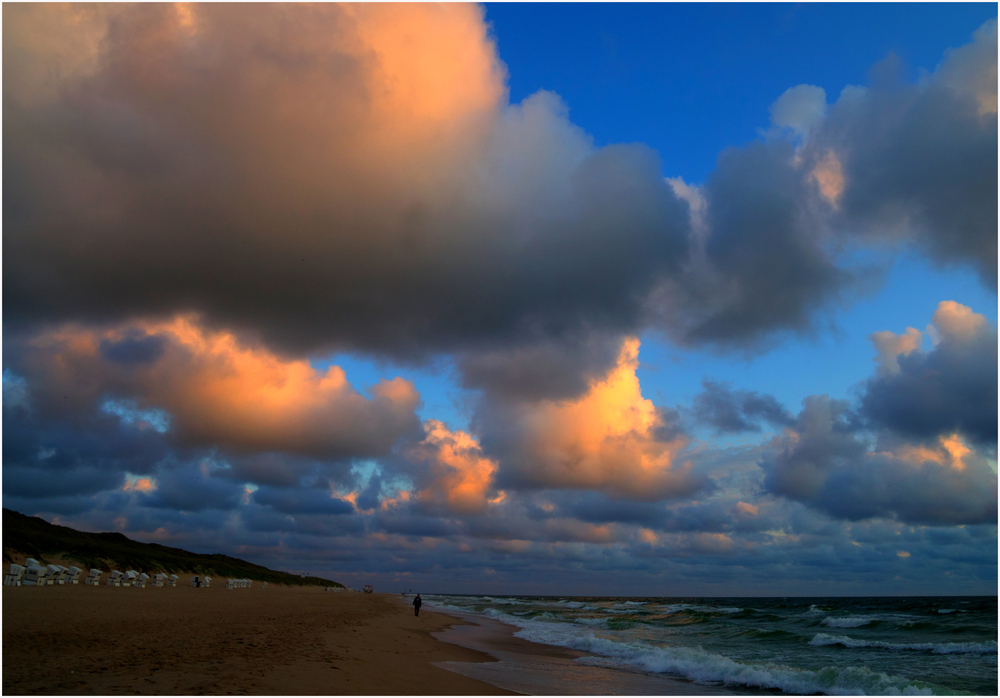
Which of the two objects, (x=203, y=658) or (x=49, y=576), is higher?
(x=203, y=658)

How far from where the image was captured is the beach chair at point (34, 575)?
1594 inches

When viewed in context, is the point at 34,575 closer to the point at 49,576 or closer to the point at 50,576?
the point at 49,576

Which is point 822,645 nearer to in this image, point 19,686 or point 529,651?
point 529,651

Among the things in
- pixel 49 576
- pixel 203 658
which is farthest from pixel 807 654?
pixel 49 576

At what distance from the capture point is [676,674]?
67.6ft

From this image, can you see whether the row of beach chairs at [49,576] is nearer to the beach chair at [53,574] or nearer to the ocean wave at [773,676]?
the beach chair at [53,574]

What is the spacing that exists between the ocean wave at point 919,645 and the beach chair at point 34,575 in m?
53.2

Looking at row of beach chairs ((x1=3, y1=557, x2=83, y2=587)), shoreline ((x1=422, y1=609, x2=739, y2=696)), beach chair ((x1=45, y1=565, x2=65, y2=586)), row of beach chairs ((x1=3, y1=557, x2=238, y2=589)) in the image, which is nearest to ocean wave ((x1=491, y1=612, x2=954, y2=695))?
shoreline ((x1=422, y1=609, x2=739, y2=696))

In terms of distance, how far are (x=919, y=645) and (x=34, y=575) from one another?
59732 mm

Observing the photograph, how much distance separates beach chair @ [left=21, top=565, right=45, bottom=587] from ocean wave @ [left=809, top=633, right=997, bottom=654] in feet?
175

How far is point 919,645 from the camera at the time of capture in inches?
1323

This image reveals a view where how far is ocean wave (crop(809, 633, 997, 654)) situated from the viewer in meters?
30.8

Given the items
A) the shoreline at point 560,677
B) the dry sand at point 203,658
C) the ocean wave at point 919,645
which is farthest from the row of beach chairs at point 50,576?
the ocean wave at point 919,645

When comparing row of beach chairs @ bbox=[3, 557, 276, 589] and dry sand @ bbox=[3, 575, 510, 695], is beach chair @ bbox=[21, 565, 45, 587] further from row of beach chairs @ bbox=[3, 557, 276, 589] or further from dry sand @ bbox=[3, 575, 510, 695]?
dry sand @ bbox=[3, 575, 510, 695]
